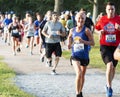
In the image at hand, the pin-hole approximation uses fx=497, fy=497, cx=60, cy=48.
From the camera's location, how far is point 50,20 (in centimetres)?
1553

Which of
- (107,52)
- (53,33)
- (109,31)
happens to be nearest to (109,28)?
(109,31)

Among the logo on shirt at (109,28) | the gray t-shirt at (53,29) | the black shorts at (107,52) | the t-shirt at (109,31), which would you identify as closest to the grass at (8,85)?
the gray t-shirt at (53,29)

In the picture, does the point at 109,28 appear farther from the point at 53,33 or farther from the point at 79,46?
the point at 53,33

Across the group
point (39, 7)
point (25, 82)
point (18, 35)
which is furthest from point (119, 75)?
point (39, 7)

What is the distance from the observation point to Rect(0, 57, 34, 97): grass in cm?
1052

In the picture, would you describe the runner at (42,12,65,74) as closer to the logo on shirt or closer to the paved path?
the paved path

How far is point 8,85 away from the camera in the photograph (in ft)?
38.9

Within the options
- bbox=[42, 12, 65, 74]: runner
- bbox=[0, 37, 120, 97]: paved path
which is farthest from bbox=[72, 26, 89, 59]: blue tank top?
bbox=[42, 12, 65, 74]: runner

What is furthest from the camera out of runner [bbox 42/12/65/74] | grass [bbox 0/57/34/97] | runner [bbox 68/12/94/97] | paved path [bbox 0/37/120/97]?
runner [bbox 42/12/65/74]

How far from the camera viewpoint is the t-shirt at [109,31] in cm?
1084

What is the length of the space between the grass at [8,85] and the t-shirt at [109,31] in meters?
2.11

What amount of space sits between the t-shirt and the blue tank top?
664 millimetres

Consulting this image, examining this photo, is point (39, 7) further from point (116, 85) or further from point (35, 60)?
point (116, 85)

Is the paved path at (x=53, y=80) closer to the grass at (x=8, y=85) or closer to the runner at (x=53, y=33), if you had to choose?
the grass at (x=8, y=85)
